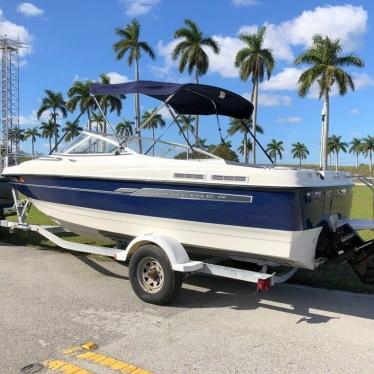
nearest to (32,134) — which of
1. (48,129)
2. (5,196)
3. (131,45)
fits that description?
(48,129)

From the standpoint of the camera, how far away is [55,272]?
7.40 metres

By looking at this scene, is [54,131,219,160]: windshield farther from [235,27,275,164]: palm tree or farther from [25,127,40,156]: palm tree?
[25,127,40,156]: palm tree

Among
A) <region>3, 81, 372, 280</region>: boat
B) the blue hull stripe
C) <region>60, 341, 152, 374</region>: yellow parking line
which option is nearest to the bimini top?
<region>3, 81, 372, 280</region>: boat

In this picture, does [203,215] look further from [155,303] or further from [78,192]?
[78,192]

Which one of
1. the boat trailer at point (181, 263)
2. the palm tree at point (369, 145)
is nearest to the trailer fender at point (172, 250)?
the boat trailer at point (181, 263)

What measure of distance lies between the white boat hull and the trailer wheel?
0.34 meters

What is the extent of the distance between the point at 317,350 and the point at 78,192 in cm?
384

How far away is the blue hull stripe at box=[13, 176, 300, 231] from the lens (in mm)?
5191

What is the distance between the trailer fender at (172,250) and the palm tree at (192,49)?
A: 3990 cm

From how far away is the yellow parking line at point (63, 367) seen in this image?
13.2 ft

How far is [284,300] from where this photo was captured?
616 cm

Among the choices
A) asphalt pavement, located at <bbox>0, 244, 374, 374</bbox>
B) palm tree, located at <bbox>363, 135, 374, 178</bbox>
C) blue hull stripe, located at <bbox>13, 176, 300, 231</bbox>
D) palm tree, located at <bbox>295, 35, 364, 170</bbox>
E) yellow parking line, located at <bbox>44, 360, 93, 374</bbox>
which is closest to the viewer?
yellow parking line, located at <bbox>44, 360, 93, 374</bbox>

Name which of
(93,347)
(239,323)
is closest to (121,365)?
(93,347)

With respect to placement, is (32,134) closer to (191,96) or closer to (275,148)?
(275,148)
